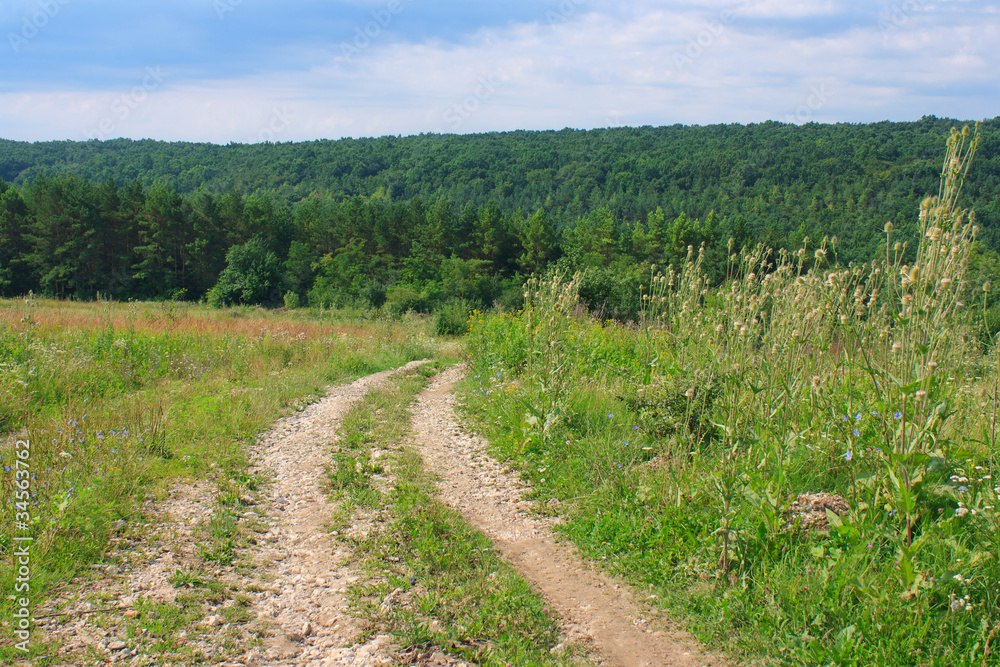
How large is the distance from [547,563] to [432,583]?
0.85m

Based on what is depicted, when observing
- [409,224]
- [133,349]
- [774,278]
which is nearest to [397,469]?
[774,278]

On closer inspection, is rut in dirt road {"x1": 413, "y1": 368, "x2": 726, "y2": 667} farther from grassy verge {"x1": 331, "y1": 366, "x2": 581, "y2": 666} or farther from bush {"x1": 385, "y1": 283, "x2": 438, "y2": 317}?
bush {"x1": 385, "y1": 283, "x2": 438, "y2": 317}

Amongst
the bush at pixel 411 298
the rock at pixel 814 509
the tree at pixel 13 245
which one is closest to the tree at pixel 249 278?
the bush at pixel 411 298

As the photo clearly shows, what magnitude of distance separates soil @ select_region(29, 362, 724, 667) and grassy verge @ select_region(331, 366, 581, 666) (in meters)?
0.12

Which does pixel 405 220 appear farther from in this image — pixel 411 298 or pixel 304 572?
pixel 304 572

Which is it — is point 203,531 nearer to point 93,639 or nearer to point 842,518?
point 93,639

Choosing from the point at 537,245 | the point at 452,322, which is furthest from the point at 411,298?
the point at 452,322

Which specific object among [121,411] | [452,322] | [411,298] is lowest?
[411,298]

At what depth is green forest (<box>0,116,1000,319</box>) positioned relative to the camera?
146ft

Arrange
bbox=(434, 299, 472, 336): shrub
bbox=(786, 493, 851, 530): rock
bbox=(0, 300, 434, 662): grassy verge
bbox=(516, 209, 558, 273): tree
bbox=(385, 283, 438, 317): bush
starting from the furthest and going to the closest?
bbox=(516, 209, 558, 273): tree
bbox=(385, 283, 438, 317): bush
bbox=(434, 299, 472, 336): shrub
bbox=(0, 300, 434, 662): grassy verge
bbox=(786, 493, 851, 530): rock

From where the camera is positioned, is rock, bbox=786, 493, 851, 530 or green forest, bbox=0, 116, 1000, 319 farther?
green forest, bbox=0, 116, 1000, 319

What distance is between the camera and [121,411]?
650 centimetres

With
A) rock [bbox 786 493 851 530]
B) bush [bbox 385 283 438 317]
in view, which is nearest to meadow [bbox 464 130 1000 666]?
rock [bbox 786 493 851 530]

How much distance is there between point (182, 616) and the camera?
323 cm
